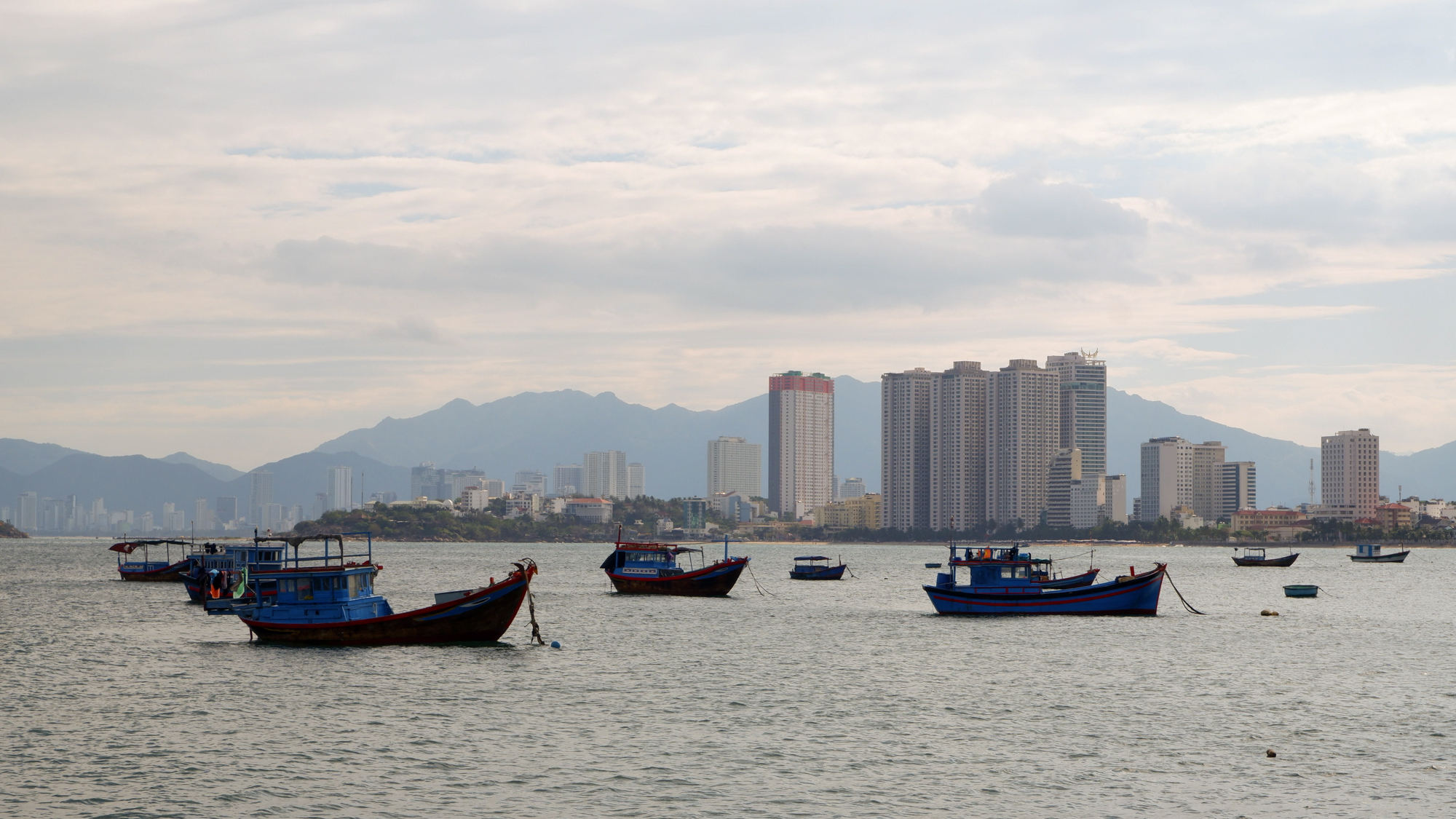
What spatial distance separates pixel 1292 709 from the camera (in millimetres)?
44531

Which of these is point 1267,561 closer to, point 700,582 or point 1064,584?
point 700,582

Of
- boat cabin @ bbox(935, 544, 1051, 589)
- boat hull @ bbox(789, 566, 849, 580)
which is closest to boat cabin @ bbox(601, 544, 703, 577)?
boat cabin @ bbox(935, 544, 1051, 589)

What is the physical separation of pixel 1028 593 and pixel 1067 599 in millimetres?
2345

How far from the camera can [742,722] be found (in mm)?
42344

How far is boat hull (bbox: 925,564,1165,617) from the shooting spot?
78.4 metres

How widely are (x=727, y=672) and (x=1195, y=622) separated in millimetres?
37101

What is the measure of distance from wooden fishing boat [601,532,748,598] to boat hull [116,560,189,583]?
46461 millimetres

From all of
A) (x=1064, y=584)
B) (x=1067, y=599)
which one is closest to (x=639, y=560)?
(x=1064, y=584)

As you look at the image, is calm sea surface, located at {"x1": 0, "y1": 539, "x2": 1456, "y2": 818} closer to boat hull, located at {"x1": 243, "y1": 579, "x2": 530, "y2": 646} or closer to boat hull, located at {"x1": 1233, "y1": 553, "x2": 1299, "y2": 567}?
boat hull, located at {"x1": 243, "y1": 579, "x2": 530, "y2": 646}

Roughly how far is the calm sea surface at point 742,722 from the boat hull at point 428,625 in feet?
2.51

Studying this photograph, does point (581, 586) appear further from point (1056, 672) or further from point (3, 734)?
point (3, 734)

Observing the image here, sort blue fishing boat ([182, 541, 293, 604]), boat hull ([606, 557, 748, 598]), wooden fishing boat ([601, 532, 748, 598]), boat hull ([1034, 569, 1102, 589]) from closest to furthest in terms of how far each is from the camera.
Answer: boat hull ([1034, 569, 1102, 589]) → blue fishing boat ([182, 541, 293, 604]) → boat hull ([606, 557, 748, 598]) → wooden fishing boat ([601, 532, 748, 598])

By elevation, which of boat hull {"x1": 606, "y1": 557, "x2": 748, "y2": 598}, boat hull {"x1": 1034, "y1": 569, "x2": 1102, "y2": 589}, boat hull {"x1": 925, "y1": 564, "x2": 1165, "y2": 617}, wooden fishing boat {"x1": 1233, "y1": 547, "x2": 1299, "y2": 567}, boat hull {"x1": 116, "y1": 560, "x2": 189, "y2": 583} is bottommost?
wooden fishing boat {"x1": 1233, "y1": 547, "x2": 1299, "y2": 567}

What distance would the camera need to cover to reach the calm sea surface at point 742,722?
31.8 meters
